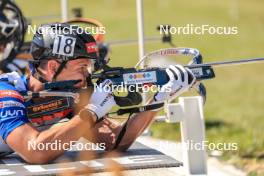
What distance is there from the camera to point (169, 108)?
723 cm

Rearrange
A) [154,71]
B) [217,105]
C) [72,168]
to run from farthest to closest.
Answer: [217,105] → [154,71] → [72,168]

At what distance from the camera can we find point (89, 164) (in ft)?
22.6

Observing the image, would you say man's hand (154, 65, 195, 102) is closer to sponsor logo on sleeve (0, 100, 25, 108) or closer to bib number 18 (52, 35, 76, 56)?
bib number 18 (52, 35, 76, 56)

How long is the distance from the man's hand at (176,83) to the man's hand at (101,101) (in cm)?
37

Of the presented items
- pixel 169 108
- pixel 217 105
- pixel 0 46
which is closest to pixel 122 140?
pixel 169 108

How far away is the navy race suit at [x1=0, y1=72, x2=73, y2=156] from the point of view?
7062 millimetres

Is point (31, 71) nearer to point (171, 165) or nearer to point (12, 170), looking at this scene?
point (12, 170)

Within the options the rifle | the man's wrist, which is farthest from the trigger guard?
the man's wrist

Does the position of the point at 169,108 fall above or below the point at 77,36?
below

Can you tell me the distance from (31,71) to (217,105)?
10.5 meters

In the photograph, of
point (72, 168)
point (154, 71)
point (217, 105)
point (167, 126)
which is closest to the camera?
point (72, 168)

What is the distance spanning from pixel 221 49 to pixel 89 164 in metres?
24.0

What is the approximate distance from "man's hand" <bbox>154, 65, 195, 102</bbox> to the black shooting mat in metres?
0.50

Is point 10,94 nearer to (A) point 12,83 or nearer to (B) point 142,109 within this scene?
(A) point 12,83
